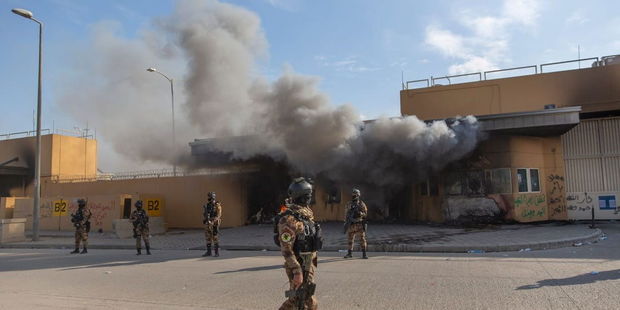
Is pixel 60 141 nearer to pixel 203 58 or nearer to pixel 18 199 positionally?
pixel 18 199

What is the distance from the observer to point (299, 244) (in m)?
3.90

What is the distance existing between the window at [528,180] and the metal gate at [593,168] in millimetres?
1620

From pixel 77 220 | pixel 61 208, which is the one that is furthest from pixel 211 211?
pixel 61 208

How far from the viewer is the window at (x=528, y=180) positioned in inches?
650

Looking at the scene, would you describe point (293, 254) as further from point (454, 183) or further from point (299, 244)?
point (454, 183)

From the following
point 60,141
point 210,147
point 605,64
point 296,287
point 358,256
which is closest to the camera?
point 296,287

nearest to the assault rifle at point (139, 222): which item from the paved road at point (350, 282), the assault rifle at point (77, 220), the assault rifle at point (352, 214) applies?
the paved road at point (350, 282)

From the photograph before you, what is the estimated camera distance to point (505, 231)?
13.6 m

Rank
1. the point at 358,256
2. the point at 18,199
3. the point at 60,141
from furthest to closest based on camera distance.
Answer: the point at 60,141 < the point at 18,199 < the point at 358,256

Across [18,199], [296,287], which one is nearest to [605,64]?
[296,287]

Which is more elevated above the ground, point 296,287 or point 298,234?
point 298,234

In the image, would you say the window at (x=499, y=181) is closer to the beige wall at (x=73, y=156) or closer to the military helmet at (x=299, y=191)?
the military helmet at (x=299, y=191)

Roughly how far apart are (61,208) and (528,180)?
61.8 ft

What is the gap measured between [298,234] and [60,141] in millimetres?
26675
